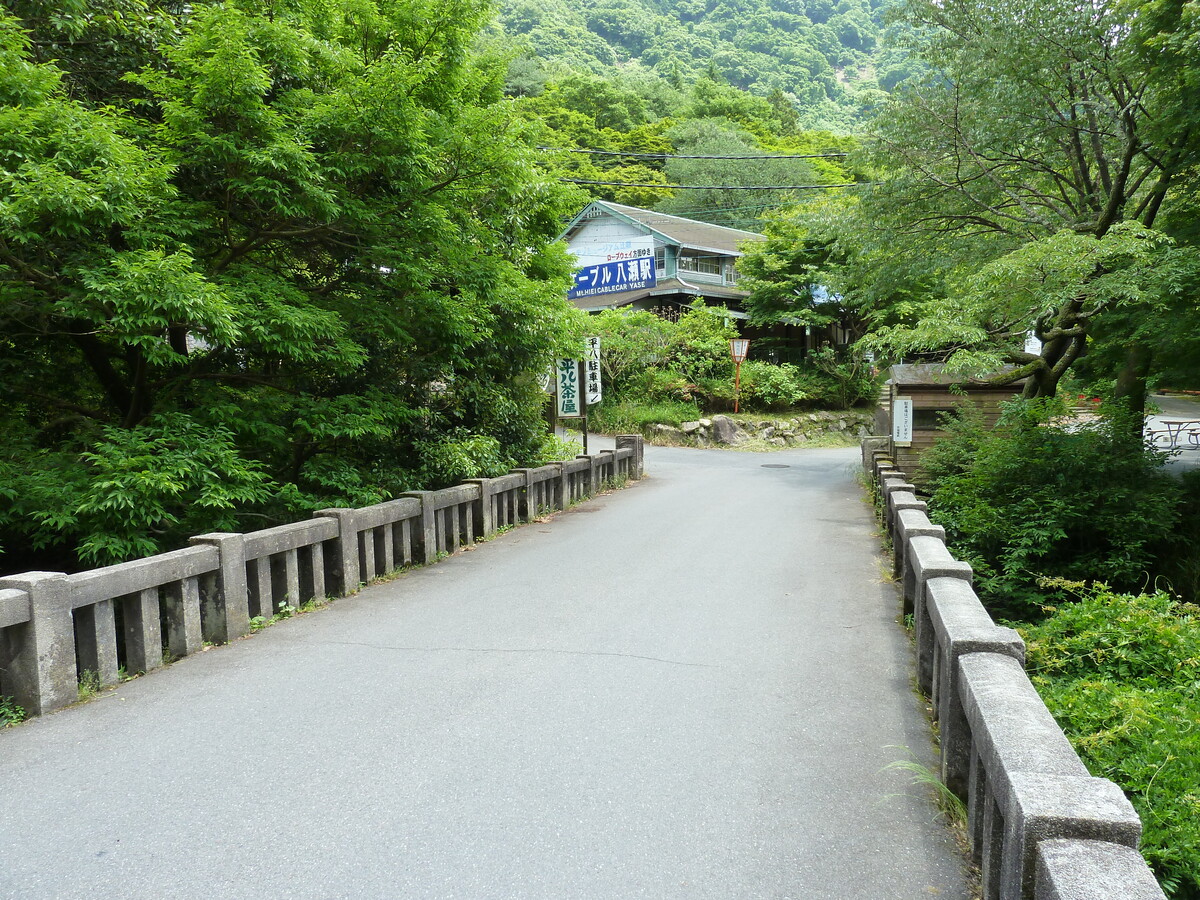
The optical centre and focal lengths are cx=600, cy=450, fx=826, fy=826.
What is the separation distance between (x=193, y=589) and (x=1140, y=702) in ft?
18.1

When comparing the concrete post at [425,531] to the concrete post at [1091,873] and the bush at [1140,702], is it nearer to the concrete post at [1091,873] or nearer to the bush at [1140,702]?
the bush at [1140,702]

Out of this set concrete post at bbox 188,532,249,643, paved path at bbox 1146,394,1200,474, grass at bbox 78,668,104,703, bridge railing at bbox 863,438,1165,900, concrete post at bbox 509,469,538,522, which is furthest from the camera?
paved path at bbox 1146,394,1200,474

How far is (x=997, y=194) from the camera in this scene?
13.9 metres

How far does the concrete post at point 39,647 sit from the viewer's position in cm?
433

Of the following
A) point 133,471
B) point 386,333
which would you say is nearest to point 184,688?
point 133,471

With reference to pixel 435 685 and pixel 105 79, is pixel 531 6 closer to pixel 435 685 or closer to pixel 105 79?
pixel 105 79

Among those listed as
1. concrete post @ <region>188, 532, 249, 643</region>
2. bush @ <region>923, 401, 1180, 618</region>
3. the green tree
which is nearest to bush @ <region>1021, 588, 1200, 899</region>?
bush @ <region>923, 401, 1180, 618</region>

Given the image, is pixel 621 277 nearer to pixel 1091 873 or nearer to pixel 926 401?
pixel 926 401

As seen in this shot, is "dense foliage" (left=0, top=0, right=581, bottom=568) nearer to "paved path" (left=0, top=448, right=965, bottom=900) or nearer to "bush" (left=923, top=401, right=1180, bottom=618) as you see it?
"paved path" (left=0, top=448, right=965, bottom=900)

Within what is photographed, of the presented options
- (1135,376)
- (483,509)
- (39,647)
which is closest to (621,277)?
(1135,376)

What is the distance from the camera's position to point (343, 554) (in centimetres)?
701

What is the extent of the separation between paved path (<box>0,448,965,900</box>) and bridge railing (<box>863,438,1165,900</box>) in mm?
324

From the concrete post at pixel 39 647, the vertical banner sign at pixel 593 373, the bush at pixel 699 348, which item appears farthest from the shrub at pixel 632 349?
the concrete post at pixel 39 647

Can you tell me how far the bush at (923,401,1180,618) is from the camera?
337 inches
